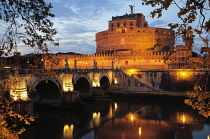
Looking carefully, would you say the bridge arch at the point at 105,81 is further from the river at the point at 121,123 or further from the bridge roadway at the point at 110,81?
the river at the point at 121,123

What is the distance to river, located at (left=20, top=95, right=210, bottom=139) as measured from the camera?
17.2 meters

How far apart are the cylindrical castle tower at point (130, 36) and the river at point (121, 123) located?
30.5 m

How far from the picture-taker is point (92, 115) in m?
24.1

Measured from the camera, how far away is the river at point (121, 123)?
17.2m

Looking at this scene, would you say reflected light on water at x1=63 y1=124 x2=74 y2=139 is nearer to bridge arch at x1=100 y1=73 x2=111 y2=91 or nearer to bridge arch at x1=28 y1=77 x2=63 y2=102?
bridge arch at x1=28 y1=77 x2=63 y2=102

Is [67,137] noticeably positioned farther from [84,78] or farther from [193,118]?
[84,78]

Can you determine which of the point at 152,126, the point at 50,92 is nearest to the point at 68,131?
the point at 152,126

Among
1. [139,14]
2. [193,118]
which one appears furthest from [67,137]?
[139,14]

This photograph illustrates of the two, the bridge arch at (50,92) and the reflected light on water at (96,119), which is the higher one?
the bridge arch at (50,92)

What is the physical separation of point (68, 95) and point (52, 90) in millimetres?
1832

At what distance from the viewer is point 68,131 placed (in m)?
18.4

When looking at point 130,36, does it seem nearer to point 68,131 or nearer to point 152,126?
point 152,126

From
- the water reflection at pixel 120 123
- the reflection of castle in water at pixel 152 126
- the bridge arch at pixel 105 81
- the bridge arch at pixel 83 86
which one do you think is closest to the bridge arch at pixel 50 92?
the water reflection at pixel 120 123

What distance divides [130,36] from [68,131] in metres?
42.2
